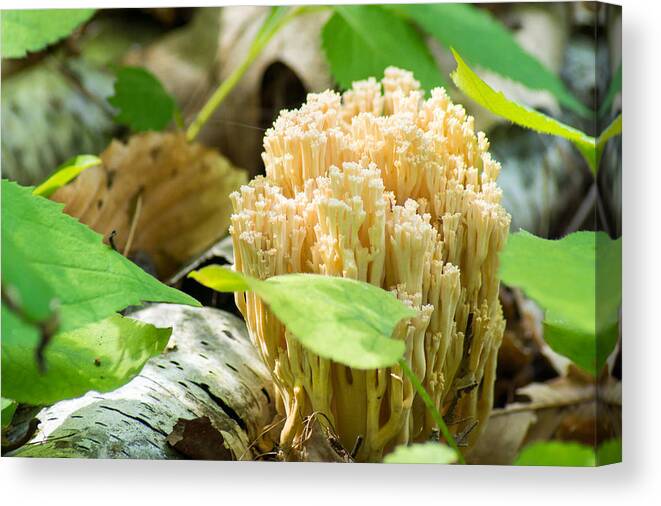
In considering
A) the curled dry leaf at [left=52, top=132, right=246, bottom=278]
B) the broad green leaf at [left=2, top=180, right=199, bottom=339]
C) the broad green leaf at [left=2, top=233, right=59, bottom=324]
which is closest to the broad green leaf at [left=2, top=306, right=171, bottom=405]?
the broad green leaf at [left=2, top=180, right=199, bottom=339]

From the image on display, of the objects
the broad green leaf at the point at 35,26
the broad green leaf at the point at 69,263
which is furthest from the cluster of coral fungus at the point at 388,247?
the broad green leaf at the point at 35,26

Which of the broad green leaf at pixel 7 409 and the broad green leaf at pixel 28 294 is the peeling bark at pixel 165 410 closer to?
the broad green leaf at pixel 7 409

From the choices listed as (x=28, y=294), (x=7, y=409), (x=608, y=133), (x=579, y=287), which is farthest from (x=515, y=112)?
(x=7, y=409)

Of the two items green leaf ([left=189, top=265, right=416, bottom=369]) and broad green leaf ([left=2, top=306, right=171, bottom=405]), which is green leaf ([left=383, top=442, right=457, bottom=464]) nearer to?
green leaf ([left=189, top=265, right=416, bottom=369])

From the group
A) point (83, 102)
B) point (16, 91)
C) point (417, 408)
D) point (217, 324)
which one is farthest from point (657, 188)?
point (16, 91)

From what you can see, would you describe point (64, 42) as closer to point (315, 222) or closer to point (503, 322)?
point (315, 222)

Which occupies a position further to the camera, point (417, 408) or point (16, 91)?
point (16, 91)
